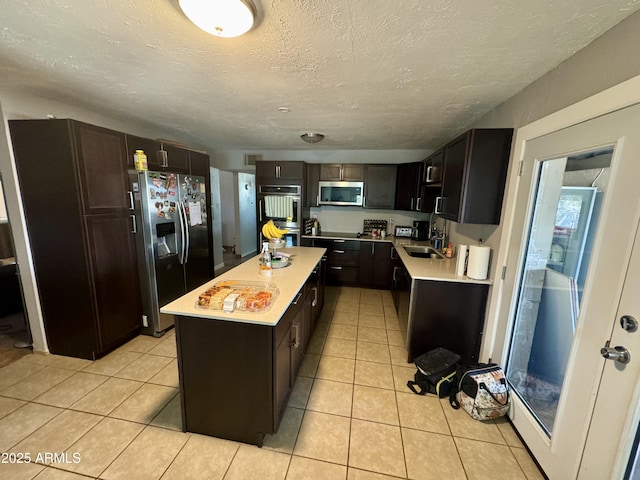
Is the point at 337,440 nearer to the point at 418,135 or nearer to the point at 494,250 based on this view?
the point at 494,250

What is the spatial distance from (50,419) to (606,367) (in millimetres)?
3256

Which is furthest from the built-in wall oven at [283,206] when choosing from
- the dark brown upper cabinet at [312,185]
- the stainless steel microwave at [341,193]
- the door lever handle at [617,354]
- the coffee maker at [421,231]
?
the door lever handle at [617,354]

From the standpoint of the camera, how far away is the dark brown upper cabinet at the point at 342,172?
4.39 metres

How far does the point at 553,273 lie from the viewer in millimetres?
1572

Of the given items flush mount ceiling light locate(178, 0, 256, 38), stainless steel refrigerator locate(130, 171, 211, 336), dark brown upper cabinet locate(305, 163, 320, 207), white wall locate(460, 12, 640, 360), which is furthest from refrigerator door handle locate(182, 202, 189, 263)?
white wall locate(460, 12, 640, 360)

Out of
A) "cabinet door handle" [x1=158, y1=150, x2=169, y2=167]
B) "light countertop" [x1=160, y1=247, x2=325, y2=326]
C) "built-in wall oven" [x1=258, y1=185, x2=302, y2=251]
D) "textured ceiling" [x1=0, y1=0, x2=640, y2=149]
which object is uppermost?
"textured ceiling" [x1=0, y1=0, x2=640, y2=149]

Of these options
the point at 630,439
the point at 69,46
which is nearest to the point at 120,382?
the point at 69,46

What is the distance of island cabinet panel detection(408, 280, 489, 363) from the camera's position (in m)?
2.29

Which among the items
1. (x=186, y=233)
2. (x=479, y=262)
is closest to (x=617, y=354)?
(x=479, y=262)

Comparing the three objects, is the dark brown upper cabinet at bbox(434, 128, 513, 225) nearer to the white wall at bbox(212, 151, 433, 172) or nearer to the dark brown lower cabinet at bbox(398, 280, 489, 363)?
the dark brown lower cabinet at bbox(398, 280, 489, 363)

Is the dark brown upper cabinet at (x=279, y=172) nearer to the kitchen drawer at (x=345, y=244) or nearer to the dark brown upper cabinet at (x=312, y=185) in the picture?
the dark brown upper cabinet at (x=312, y=185)

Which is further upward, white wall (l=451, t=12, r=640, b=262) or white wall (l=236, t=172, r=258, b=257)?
white wall (l=451, t=12, r=640, b=262)

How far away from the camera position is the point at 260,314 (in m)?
1.46

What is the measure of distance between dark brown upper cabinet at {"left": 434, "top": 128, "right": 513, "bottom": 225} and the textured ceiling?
0.35 meters
